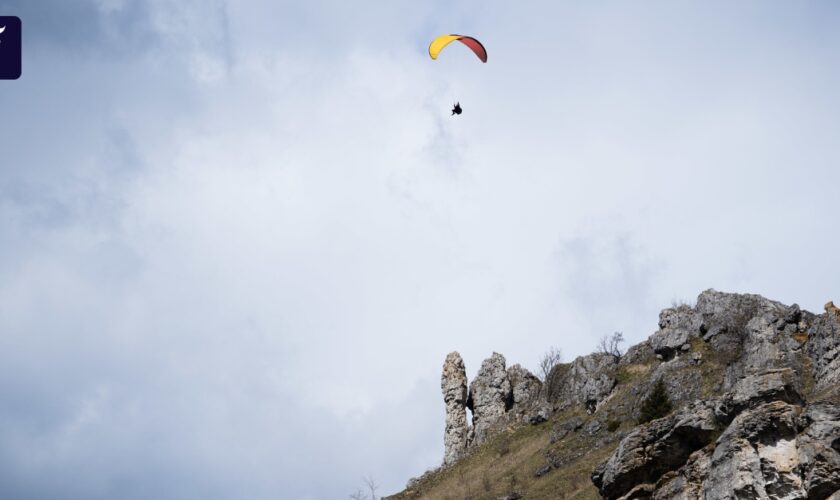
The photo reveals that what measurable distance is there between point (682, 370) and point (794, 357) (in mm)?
11272

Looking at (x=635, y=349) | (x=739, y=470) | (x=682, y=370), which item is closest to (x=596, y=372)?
(x=635, y=349)

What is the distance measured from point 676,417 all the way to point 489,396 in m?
48.7

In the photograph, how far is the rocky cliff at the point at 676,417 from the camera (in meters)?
30.6

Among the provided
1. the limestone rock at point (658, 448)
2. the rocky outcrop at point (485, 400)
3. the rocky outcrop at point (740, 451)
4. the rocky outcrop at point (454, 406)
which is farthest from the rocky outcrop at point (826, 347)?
the rocky outcrop at point (454, 406)

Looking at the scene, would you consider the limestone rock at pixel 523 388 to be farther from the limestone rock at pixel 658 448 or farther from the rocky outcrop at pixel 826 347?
the limestone rock at pixel 658 448

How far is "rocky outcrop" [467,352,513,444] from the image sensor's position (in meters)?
83.1

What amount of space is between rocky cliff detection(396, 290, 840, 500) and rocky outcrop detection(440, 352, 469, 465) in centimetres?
15

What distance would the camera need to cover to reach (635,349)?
75.9m

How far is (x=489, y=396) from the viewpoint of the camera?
85.1m

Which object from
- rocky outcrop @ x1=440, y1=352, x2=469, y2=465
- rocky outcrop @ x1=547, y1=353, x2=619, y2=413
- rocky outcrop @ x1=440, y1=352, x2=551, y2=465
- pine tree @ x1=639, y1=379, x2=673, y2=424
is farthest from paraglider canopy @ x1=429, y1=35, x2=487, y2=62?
rocky outcrop @ x1=440, y1=352, x2=469, y2=465

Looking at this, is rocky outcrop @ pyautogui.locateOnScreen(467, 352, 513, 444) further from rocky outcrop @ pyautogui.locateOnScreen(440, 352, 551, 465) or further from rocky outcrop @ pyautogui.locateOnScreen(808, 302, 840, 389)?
rocky outcrop @ pyautogui.locateOnScreen(808, 302, 840, 389)

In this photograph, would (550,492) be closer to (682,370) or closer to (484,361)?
(682,370)

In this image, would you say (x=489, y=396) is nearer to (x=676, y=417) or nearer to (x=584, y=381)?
(x=584, y=381)

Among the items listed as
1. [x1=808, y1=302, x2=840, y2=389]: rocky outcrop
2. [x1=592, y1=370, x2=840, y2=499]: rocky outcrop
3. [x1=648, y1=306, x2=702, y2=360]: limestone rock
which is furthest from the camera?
[x1=648, y1=306, x2=702, y2=360]: limestone rock
